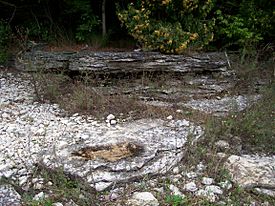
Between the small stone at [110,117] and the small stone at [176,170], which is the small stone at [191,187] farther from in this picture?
the small stone at [110,117]

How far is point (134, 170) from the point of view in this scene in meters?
3.63

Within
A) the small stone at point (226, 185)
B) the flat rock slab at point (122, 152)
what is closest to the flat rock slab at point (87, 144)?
the flat rock slab at point (122, 152)

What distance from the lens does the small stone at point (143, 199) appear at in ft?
10.8

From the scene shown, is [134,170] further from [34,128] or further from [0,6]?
[0,6]

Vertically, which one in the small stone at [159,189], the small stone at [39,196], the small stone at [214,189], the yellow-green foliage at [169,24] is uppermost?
the yellow-green foliage at [169,24]

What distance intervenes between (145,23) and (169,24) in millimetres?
350

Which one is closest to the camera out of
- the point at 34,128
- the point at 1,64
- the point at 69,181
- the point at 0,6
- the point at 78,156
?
the point at 69,181

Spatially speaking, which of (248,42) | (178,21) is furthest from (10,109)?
(248,42)

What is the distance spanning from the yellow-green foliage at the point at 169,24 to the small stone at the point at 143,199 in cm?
246

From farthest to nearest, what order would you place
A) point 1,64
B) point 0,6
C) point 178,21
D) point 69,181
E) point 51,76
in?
1. point 0,6
2. point 1,64
3. point 178,21
4. point 51,76
5. point 69,181

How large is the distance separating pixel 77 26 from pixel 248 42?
252 centimetres

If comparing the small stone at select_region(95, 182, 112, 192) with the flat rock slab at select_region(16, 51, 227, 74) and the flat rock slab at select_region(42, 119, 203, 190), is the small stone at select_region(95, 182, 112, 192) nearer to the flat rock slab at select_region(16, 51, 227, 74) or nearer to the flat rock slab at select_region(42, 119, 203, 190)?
the flat rock slab at select_region(42, 119, 203, 190)

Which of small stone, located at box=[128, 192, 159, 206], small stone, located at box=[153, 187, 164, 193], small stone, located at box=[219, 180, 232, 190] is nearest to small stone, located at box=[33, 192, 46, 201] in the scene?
small stone, located at box=[128, 192, 159, 206]

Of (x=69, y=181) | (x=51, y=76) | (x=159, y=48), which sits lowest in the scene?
(x=69, y=181)
